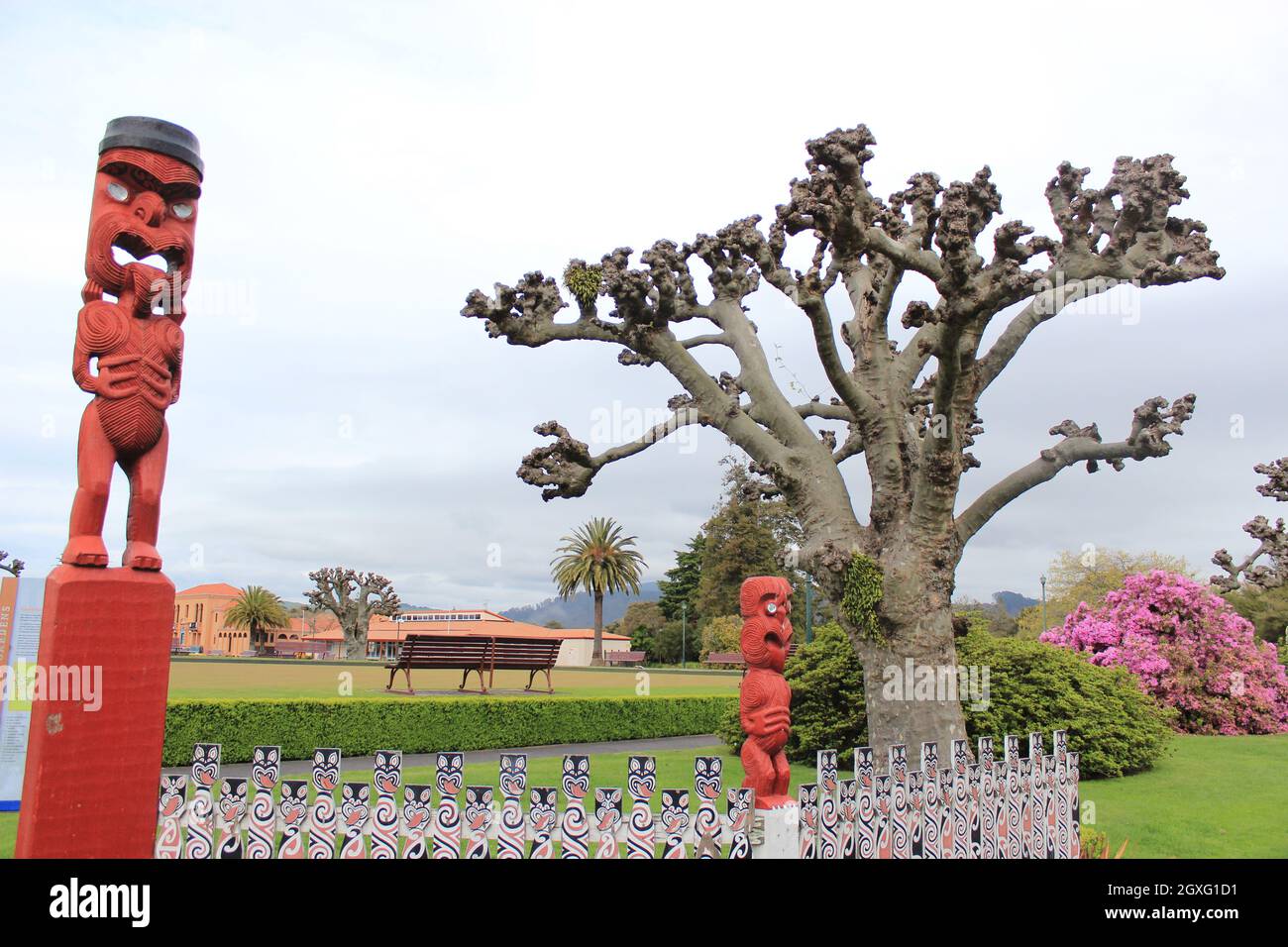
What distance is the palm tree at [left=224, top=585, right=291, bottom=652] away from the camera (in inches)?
2773

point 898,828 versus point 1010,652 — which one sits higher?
point 1010,652

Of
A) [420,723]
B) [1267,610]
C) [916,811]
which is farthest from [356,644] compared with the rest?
[916,811]

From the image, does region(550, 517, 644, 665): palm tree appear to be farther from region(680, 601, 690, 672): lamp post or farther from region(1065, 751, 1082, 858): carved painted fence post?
region(1065, 751, 1082, 858): carved painted fence post

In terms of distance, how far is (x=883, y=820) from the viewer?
559 centimetres

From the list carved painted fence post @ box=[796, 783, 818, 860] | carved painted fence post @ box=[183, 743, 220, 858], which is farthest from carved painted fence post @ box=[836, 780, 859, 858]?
carved painted fence post @ box=[183, 743, 220, 858]

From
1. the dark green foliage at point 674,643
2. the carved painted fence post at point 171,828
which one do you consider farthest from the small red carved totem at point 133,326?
the dark green foliage at point 674,643

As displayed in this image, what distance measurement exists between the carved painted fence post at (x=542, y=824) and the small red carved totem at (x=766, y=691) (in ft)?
3.75

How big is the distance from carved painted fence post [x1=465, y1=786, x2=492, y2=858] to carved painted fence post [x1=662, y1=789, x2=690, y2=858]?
0.89 m

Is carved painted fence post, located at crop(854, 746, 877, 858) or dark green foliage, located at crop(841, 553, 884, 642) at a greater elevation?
dark green foliage, located at crop(841, 553, 884, 642)

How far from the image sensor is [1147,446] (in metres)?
10.3

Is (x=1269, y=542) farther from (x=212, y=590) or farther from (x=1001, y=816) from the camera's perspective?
(x=212, y=590)
